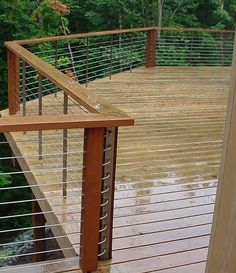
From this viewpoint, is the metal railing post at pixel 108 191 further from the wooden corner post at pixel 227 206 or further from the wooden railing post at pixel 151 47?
→ the wooden railing post at pixel 151 47

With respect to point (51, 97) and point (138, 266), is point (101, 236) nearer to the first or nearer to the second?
point (138, 266)

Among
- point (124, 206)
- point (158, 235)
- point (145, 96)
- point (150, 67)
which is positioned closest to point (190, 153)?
point (124, 206)

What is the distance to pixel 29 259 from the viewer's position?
7.06 meters

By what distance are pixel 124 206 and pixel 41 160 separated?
107 cm

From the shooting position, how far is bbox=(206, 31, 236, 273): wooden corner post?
1.00m

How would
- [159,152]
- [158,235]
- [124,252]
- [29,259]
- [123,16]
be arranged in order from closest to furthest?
1. [124,252]
2. [158,235]
3. [159,152]
4. [29,259]
5. [123,16]

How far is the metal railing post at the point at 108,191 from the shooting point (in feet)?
7.18

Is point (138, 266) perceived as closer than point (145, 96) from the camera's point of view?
Yes

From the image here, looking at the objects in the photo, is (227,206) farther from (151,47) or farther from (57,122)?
(151,47)

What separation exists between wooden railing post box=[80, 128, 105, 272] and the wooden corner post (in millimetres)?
1128

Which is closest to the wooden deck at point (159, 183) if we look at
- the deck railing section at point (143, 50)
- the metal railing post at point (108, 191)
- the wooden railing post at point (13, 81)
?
the metal railing post at point (108, 191)

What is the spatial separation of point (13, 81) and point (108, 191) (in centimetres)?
290

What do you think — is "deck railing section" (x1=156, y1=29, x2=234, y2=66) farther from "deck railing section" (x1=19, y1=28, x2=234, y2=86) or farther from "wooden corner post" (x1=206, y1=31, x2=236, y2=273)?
"wooden corner post" (x1=206, y1=31, x2=236, y2=273)

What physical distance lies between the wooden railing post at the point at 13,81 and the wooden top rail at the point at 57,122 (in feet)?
8.96
